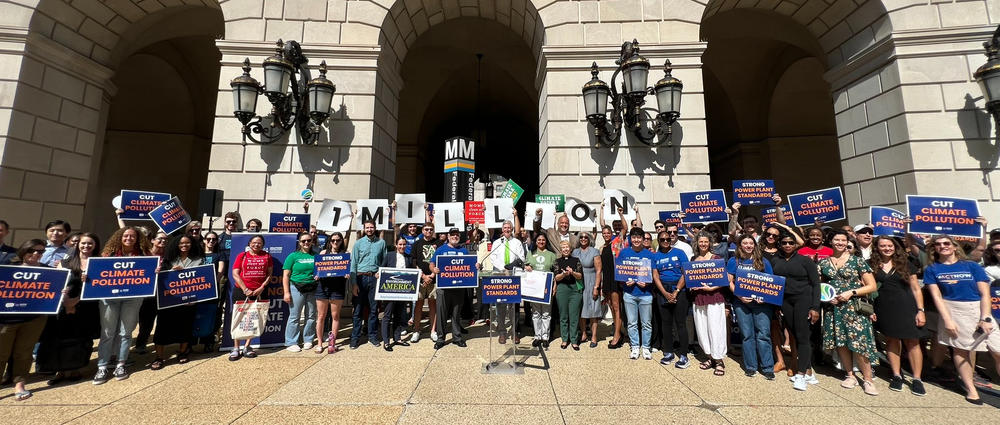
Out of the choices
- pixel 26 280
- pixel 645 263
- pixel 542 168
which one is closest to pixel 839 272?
pixel 645 263

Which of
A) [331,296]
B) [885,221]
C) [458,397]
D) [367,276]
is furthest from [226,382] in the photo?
→ [885,221]

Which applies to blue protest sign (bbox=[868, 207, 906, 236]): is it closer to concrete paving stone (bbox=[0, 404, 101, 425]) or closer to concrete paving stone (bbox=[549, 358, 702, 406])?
concrete paving stone (bbox=[549, 358, 702, 406])

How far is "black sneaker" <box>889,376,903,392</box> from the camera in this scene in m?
4.12

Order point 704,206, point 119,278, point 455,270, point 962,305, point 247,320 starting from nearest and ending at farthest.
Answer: point 962,305 < point 119,278 < point 247,320 < point 455,270 < point 704,206

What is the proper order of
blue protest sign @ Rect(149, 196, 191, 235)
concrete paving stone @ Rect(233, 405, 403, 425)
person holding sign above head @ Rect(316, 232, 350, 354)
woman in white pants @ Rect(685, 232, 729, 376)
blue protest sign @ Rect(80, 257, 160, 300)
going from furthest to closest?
blue protest sign @ Rect(149, 196, 191, 235), person holding sign above head @ Rect(316, 232, 350, 354), woman in white pants @ Rect(685, 232, 729, 376), blue protest sign @ Rect(80, 257, 160, 300), concrete paving stone @ Rect(233, 405, 403, 425)

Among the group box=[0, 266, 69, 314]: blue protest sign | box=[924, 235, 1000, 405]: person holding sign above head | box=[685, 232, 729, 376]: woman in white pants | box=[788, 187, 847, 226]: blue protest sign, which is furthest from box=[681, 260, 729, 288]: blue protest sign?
box=[0, 266, 69, 314]: blue protest sign

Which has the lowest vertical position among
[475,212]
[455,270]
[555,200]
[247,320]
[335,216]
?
[247,320]

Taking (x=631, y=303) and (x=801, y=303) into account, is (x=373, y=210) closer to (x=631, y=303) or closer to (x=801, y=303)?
(x=631, y=303)

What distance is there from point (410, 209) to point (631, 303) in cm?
429

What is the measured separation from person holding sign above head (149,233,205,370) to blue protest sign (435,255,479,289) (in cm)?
336

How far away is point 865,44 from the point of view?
8070 mm

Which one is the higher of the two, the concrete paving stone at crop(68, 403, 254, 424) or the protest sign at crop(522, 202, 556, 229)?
the protest sign at crop(522, 202, 556, 229)

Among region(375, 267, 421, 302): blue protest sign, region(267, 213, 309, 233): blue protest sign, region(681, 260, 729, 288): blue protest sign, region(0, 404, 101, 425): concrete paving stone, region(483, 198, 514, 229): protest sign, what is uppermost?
region(483, 198, 514, 229): protest sign

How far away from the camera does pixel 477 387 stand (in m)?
4.02
